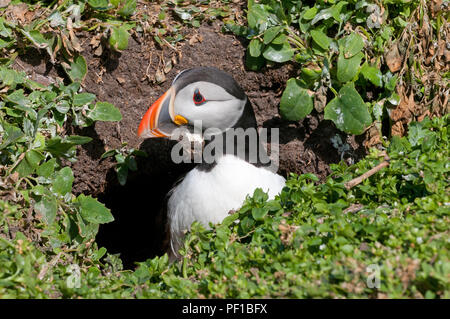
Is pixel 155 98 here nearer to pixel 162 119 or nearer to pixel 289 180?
pixel 162 119

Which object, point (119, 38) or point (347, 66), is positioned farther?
point (119, 38)

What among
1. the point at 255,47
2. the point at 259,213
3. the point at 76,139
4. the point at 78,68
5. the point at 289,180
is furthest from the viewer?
the point at 255,47

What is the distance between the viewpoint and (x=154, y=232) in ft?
14.9

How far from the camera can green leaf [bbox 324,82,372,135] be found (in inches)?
148

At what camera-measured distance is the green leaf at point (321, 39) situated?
153 inches

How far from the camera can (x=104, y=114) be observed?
3820 millimetres

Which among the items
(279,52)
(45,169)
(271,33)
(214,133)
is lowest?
(45,169)

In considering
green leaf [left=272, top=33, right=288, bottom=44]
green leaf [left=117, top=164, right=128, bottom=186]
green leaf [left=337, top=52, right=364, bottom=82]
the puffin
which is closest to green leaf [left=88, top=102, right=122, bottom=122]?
the puffin

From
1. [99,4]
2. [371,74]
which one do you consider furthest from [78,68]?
[371,74]

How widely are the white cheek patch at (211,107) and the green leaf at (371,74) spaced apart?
815mm

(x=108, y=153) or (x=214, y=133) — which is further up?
(x=214, y=133)

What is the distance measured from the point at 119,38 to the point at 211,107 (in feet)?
2.79
